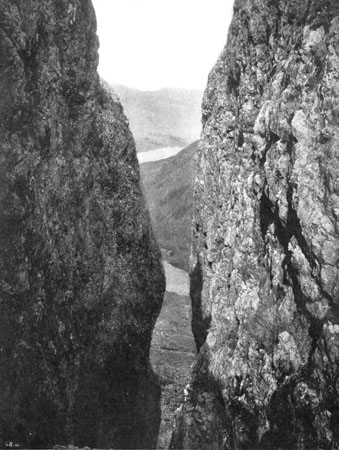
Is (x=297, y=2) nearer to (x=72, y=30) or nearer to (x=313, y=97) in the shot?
(x=313, y=97)

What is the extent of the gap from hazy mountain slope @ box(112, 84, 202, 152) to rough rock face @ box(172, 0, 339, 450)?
86062 millimetres

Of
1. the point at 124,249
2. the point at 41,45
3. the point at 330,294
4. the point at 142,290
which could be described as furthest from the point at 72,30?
the point at 330,294

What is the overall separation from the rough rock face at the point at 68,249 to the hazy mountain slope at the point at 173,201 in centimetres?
2516

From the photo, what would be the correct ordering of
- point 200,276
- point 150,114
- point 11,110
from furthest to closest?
point 150,114
point 200,276
point 11,110

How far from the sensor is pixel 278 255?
13.7 meters

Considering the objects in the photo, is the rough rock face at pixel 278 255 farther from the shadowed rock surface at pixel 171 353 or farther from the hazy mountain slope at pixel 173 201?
the hazy mountain slope at pixel 173 201

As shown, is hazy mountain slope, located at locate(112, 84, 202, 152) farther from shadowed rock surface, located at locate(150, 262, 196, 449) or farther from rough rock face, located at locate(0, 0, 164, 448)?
rough rock face, located at locate(0, 0, 164, 448)

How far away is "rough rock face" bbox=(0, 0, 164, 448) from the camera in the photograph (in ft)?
46.2

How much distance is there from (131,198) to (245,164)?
4.76m

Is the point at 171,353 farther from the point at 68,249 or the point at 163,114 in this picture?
the point at 163,114

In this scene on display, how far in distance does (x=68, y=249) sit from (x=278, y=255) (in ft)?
19.6

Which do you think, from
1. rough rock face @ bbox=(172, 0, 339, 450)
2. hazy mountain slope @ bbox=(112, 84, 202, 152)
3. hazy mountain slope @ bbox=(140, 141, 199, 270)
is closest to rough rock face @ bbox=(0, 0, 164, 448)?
rough rock face @ bbox=(172, 0, 339, 450)

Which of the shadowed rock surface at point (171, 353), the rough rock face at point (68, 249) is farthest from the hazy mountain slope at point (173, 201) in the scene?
the rough rock face at point (68, 249)

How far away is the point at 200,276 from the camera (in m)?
21.2
